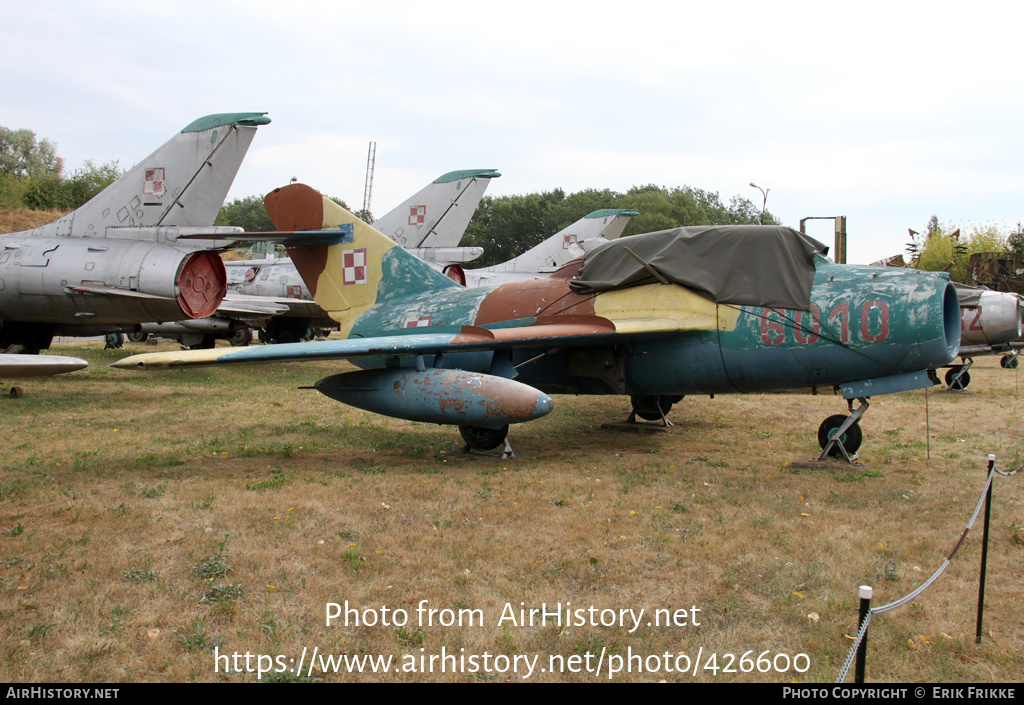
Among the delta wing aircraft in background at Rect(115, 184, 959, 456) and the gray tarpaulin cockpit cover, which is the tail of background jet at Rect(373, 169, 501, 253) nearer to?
the delta wing aircraft in background at Rect(115, 184, 959, 456)

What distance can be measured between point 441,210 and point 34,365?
16.2m

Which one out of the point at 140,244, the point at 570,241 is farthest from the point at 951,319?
the point at 570,241

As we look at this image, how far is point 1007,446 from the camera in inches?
352

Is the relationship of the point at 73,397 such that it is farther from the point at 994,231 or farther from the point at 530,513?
the point at 994,231

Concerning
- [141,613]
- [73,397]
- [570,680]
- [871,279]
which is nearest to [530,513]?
[570,680]

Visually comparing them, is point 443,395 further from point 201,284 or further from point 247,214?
point 247,214

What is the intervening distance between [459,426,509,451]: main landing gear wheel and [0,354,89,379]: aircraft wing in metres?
5.01

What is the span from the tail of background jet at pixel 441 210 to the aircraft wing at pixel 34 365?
1575cm

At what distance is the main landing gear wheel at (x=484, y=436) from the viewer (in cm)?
841

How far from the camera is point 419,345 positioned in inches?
300

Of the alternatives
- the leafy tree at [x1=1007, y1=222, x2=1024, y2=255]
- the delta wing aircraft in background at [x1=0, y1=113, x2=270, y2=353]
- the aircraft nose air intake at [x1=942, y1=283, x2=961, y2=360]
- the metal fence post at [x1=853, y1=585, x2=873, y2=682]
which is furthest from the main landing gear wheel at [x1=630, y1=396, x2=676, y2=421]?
the leafy tree at [x1=1007, y1=222, x2=1024, y2=255]
